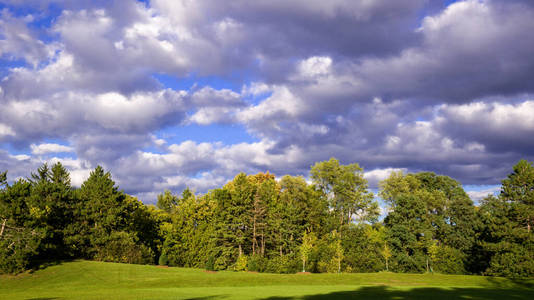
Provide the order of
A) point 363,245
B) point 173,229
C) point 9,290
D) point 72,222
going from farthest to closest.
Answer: point 173,229 < point 363,245 < point 72,222 < point 9,290

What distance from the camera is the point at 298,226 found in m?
59.2

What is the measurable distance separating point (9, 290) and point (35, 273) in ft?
18.8

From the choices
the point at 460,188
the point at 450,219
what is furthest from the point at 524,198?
the point at 460,188

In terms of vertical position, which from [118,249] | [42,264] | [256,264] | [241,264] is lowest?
[241,264]

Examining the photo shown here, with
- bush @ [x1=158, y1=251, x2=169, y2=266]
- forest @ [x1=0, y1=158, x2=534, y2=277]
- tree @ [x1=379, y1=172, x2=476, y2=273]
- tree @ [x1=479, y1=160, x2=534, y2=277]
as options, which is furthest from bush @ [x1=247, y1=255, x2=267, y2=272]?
tree @ [x1=479, y1=160, x2=534, y2=277]

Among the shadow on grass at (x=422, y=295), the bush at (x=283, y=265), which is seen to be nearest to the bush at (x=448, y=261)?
the bush at (x=283, y=265)

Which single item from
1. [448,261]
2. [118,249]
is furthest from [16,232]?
[448,261]

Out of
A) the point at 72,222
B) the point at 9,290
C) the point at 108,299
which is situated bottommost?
the point at 9,290

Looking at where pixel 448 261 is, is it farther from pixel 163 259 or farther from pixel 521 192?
pixel 163 259

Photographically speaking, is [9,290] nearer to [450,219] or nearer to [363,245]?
[363,245]

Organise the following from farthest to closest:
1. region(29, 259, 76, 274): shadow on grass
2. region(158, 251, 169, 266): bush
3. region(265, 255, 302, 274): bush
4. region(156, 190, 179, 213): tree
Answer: region(156, 190, 179, 213): tree < region(158, 251, 169, 266): bush < region(265, 255, 302, 274): bush < region(29, 259, 76, 274): shadow on grass

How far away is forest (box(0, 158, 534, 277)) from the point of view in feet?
153

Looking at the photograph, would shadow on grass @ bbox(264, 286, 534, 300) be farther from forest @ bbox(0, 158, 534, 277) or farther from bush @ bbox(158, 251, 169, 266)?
bush @ bbox(158, 251, 169, 266)

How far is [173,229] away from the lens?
62.9m
